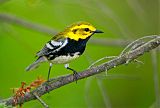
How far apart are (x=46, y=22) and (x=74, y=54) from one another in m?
3.08

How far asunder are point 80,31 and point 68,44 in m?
0.12

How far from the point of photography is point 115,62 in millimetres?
3344

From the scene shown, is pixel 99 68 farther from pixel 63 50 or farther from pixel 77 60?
pixel 77 60

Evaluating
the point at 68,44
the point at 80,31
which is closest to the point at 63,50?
the point at 68,44

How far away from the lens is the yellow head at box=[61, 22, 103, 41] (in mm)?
3994

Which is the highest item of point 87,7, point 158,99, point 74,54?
point 87,7

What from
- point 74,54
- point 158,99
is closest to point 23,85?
point 74,54

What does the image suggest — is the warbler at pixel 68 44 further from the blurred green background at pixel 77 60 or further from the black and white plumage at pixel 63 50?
the blurred green background at pixel 77 60

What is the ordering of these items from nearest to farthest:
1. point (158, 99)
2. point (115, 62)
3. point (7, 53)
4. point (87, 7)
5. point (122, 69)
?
point (115, 62)
point (158, 99)
point (87, 7)
point (7, 53)
point (122, 69)

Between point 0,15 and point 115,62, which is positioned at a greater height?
point 0,15

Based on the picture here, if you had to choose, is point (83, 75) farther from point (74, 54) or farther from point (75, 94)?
point (75, 94)

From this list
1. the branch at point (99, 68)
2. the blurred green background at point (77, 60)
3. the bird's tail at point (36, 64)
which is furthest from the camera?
the blurred green background at point (77, 60)

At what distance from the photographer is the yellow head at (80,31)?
13.1 ft

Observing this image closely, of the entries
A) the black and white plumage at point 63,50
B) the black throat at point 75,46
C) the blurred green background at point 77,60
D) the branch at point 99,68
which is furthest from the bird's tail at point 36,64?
the blurred green background at point 77,60
